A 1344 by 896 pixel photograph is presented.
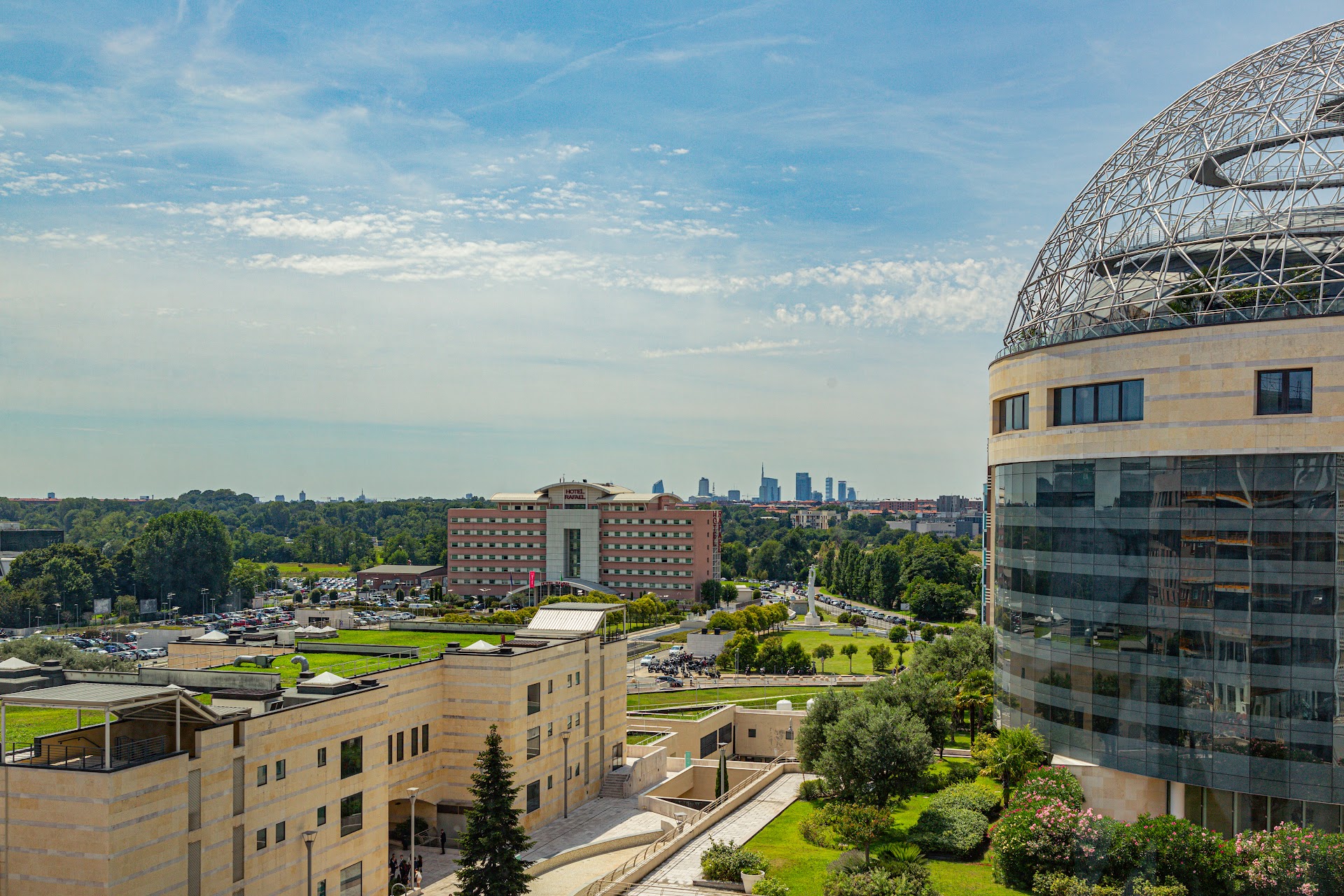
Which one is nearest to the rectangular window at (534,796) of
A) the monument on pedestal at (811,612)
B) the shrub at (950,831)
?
the shrub at (950,831)

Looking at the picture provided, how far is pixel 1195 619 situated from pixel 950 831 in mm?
13987

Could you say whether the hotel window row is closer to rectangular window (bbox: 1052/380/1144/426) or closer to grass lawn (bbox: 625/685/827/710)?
rectangular window (bbox: 1052/380/1144/426)

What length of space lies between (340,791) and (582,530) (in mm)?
142617

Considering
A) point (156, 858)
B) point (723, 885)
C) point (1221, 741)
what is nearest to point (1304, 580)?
point (1221, 741)

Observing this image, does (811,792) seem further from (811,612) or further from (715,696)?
(811,612)

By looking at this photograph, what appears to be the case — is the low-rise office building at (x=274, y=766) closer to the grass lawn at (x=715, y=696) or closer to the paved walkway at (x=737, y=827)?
the paved walkway at (x=737, y=827)

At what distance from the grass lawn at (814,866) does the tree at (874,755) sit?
2099 millimetres

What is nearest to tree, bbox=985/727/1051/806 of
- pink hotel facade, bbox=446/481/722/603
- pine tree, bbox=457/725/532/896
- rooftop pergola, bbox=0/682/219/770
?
pine tree, bbox=457/725/532/896

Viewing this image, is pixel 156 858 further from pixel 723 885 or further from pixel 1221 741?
pixel 1221 741

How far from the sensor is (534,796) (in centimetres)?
5178

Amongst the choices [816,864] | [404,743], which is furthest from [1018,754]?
[404,743]

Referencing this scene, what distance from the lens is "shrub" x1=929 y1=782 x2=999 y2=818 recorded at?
46.1 metres

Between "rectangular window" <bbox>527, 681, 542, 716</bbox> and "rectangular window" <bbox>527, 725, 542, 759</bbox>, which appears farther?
"rectangular window" <bbox>527, 681, 542, 716</bbox>

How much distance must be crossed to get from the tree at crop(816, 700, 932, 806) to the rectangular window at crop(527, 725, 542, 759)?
14.9 meters
